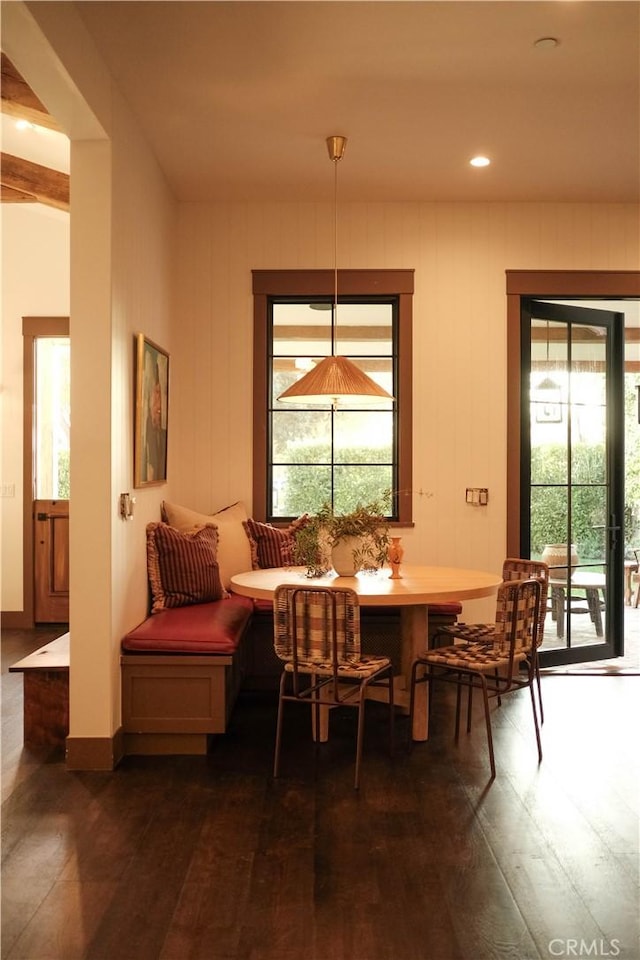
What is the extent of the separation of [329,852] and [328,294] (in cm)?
381

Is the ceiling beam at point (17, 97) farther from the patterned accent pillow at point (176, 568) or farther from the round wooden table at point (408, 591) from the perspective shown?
the round wooden table at point (408, 591)

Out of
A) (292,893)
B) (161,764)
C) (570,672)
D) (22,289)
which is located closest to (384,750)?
(161,764)

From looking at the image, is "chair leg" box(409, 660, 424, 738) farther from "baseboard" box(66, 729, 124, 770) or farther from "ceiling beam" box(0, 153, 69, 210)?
"ceiling beam" box(0, 153, 69, 210)

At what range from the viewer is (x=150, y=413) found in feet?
15.4

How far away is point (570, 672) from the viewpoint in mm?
5680

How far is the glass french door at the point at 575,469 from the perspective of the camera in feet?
19.2

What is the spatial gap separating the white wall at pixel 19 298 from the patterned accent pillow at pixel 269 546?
2.77 metres

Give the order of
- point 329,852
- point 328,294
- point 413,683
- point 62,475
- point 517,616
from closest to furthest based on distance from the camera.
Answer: point 329,852 < point 517,616 < point 413,683 < point 328,294 < point 62,475

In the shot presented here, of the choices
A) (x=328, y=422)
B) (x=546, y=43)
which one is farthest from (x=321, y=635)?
(x=546, y=43)

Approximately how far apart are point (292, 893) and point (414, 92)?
11.5 feet

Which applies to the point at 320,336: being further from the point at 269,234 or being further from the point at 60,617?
the point at 60,617

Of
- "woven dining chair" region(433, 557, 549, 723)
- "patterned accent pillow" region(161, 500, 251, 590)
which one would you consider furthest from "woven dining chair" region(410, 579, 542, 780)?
"patterned accent pillow" region(161, 500, 251, 590)

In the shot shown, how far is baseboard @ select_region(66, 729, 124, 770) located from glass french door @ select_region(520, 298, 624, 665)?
3.15m

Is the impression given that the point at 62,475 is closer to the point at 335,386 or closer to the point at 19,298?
the point at 19,298
